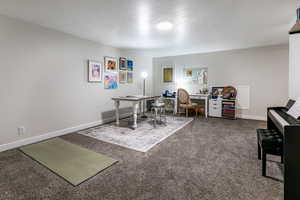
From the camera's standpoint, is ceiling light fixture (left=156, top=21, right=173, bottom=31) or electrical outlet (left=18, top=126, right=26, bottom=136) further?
ceiling light fixture (left=156, top=21, right=173, bottom=31)

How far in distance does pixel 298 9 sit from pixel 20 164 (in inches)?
180

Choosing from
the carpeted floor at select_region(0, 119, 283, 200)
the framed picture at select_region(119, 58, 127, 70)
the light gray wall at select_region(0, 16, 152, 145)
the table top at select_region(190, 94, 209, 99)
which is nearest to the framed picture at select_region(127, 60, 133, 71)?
the framed picture at select_region(119, 58, 127, 70)

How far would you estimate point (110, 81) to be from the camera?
176 inches

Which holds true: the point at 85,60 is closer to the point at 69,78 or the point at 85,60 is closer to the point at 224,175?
the point at 69,78

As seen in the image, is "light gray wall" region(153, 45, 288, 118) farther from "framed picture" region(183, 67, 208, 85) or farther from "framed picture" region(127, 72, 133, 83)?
"framed picture" region(127, 72, 133, 83)

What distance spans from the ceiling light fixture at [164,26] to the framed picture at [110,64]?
75.2 inches

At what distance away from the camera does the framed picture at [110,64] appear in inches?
169

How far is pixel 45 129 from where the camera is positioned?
3041 mm

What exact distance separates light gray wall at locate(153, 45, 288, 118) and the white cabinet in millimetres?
684

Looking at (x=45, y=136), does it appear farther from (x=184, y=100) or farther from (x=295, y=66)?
(x=295, y=66)

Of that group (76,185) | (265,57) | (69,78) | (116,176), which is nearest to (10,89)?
(69,78)

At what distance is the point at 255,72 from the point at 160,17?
12.3ft

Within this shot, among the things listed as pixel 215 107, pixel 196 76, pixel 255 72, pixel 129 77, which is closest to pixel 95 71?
pixel 129 77

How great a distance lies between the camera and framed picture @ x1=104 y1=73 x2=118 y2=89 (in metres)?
4.34
